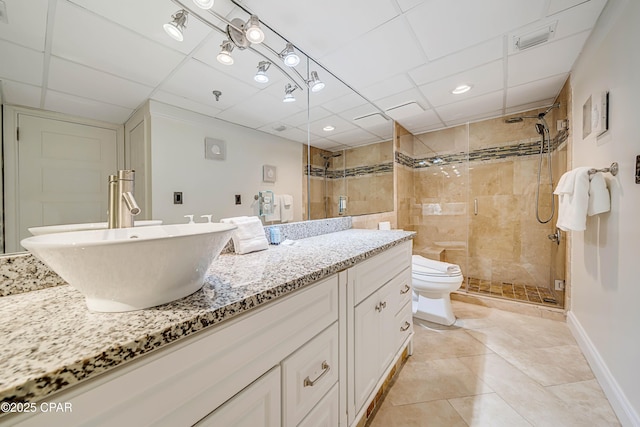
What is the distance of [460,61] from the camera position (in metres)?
1.65

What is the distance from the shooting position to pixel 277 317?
631 millimetres

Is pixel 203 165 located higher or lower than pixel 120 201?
higher

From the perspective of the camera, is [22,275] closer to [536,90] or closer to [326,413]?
[326,413]

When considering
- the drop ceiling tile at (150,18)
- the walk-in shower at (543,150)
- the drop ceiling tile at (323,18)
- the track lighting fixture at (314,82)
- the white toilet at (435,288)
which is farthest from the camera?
the walk-in shower at (543,150)

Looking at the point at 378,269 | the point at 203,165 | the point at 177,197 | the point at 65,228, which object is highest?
the point at 203,165

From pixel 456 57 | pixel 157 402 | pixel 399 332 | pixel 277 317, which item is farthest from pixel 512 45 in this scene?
pixel 157 402

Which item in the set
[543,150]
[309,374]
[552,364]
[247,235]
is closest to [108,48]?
[247,235]

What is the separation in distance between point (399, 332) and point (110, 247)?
147 centimetres

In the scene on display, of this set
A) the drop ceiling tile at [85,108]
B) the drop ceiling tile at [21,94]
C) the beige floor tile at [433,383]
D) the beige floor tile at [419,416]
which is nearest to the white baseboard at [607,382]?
the beige floor tile at [433,383]

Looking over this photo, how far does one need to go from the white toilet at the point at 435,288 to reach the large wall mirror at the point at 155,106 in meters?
1.16

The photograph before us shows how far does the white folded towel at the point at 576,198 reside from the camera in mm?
1388

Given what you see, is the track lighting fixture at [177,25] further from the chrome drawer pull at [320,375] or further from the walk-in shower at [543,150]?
the walk-in shower at [543,150]

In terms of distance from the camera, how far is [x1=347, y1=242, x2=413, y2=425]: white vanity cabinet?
0.97 metres

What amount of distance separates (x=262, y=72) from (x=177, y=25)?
46 centimetres
